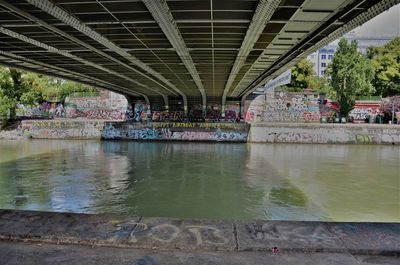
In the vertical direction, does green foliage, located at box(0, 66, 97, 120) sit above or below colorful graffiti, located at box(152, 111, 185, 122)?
above

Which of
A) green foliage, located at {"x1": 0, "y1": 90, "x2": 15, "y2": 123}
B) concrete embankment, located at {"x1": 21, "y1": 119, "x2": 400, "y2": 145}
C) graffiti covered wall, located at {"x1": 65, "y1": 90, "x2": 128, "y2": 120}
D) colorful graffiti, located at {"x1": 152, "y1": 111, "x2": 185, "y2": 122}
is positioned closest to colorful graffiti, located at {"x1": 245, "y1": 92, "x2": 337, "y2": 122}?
colorful graffiti, located at {"x1": 152, "y1": 111, "x2": 185, "y2": 122}

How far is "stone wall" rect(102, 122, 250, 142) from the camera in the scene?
45.1 metres

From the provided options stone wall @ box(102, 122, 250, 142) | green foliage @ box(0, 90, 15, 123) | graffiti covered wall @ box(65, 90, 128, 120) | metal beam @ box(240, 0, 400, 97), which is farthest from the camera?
graffiti covered wall @ box(65, 90, 128, 120)

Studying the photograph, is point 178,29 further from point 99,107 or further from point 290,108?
point 99,107

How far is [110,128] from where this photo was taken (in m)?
46.7

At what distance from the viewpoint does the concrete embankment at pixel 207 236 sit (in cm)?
483

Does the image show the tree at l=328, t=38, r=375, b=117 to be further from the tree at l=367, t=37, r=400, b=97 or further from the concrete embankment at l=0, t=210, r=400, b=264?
the concrete embankment at l=0, t=210, r=400, b=264

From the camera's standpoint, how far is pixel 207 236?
5234mm

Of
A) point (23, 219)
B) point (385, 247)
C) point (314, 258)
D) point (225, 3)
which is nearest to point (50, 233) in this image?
point (23, 219)

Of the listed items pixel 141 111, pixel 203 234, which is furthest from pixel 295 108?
pixel 203 234

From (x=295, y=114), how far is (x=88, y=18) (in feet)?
150

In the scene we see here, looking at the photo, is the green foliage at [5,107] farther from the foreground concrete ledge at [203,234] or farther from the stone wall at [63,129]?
the foreground concrete ledge at [203,234]

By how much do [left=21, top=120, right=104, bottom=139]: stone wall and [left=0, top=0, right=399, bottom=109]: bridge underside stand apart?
76.7 ft

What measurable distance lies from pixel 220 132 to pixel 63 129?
18188 mm
